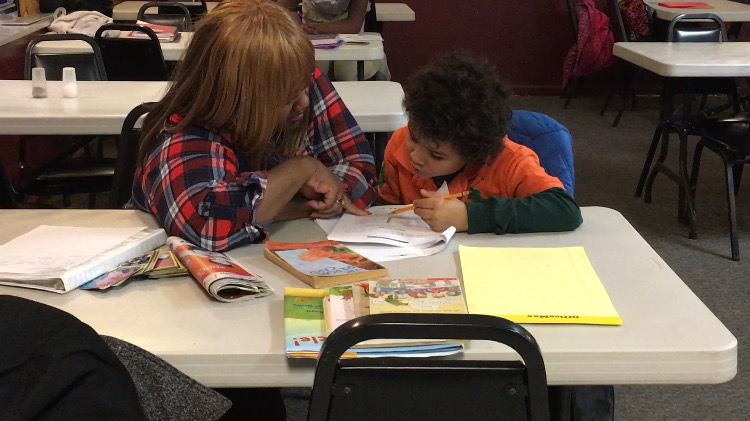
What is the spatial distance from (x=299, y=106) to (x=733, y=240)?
2.33 meters

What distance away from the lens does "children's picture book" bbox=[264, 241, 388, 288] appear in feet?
4.40

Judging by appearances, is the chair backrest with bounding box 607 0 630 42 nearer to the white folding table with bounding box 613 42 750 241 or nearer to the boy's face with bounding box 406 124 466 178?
the white folding table with bounding box 613 42 750 241

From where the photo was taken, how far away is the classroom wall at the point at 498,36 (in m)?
6.54

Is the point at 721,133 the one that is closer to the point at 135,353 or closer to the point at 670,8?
the point at 670,8

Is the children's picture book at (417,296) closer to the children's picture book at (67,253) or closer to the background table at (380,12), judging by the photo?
the children's picture book at (67,253)

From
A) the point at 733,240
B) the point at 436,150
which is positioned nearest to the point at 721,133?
the point at 733,240

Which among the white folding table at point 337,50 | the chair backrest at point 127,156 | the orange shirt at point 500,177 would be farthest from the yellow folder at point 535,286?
the white folding table at point 337,50

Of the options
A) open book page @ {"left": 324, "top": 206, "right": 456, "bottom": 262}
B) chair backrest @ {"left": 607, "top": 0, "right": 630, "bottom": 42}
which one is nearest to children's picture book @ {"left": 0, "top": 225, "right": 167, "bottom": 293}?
open book page @ {"left": 324, "top": 206, "right": 456, "bottom": 262}

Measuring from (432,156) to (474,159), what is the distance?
0.29 feet

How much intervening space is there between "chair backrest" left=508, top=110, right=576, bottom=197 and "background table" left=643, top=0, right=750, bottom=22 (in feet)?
12.8

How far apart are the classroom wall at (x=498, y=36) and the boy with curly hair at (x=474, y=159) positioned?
4821 millimetres

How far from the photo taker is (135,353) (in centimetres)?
98

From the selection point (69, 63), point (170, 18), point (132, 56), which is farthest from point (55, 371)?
point (170, 18)

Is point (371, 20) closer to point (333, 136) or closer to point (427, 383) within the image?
point (333, 136)
